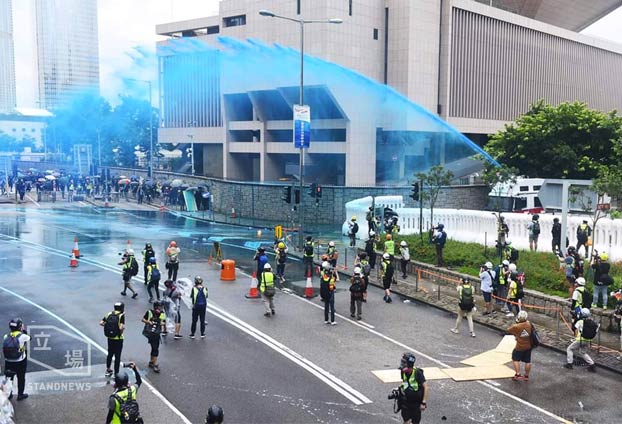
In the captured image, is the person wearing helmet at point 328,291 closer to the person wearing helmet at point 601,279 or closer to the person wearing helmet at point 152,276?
the person wearing helmet at point 152,276

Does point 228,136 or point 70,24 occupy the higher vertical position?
point 70,24

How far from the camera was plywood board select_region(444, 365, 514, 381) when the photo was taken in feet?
42.0

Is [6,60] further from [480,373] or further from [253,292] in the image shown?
[480,373]

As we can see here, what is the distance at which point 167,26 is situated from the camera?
233ft

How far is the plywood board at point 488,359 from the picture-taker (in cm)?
1371

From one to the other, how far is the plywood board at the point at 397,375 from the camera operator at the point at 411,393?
274cm

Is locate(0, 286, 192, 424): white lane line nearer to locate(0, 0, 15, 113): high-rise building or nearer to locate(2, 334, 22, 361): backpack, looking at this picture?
locate(2, 334, 22, 361): backpack

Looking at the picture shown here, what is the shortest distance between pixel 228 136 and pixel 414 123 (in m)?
19.7

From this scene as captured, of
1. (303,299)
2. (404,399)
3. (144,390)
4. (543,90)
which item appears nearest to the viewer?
(404,399)

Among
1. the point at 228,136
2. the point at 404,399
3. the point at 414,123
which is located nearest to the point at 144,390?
the point at 404,399

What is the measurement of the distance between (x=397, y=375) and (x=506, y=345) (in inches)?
142

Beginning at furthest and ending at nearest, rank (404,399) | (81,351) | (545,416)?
1. (81,351)
2. (545,416)
3. (404,399)

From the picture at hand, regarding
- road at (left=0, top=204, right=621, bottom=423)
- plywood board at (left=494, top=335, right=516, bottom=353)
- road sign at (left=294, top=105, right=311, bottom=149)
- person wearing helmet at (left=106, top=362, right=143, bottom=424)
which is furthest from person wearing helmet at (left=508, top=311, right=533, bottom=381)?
road sign at (left=294, top=105, right=311, bottom=149)

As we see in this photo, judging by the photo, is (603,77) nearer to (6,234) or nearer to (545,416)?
(6,234)
